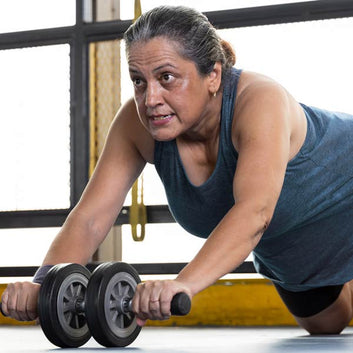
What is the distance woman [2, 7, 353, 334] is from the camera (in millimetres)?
1639

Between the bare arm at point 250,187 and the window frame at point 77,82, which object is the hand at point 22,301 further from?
the window frame at point 77,82

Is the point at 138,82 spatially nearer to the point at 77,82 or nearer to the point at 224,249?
the point at 224,249

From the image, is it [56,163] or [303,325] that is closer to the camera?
[303,325]

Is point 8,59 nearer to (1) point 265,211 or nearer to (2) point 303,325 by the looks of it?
(2) point 303,325

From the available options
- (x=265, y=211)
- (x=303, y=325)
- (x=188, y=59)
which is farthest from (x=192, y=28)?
(x=303, y=325)

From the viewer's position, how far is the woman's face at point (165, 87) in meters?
1.76

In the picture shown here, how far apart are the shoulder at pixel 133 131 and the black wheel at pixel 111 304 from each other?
0.39 m

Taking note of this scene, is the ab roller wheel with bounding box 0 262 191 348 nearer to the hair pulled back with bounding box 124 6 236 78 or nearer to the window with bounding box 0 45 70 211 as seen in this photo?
the hair pulled back with bounding box 124 6 236 78

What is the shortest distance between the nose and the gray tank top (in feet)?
0.69

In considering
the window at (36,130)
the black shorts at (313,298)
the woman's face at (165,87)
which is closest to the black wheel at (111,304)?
the woman's face at (165,87)

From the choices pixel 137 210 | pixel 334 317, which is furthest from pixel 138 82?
pixel 137 210

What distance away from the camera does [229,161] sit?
Answer: 189 cm

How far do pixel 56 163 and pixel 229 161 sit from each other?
7.09ft

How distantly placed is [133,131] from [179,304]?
0.70m
